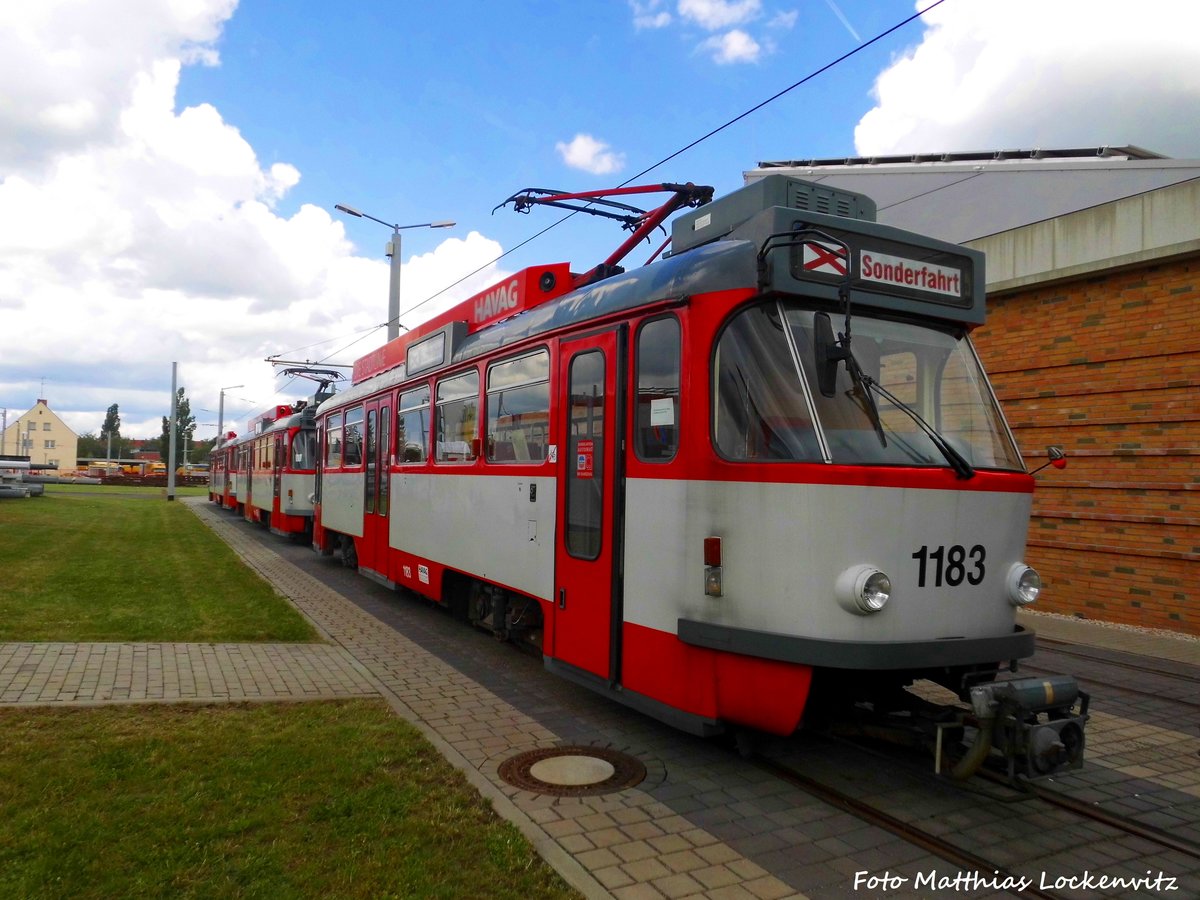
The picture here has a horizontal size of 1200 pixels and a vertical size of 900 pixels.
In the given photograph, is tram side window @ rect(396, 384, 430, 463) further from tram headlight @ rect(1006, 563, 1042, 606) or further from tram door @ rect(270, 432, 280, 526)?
tram door @ rect(270, 432, 280, 526)

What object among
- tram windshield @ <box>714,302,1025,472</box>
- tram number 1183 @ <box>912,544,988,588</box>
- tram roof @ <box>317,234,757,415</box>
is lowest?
tram number 1183 @ <box>912,544,988,588</box>

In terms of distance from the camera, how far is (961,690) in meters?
4.64

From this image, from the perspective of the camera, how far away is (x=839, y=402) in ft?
15.1

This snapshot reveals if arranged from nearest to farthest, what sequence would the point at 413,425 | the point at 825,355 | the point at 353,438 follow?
1. the point at 825,355
2. the point at 413,425
3. the point at 353,438

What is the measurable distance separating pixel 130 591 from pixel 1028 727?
10.5 m

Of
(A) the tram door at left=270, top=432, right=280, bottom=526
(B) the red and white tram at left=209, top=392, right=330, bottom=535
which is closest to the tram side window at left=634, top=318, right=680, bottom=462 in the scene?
(B) the red and white tram at left=209, top=392, right=330, bottom=535

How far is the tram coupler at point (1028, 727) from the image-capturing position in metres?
4.03

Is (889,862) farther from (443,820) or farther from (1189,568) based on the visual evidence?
(1189,568)

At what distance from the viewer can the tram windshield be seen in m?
4.55

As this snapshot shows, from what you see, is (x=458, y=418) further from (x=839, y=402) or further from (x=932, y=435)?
(x=932, y=435)

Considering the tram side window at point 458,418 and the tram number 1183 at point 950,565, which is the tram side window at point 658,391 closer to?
the tram number 1183 at point 950,565

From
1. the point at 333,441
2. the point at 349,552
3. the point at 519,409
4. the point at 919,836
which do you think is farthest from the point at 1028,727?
the point at 333,441

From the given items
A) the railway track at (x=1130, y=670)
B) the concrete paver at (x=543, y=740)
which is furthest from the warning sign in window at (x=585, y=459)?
the railway track at (x=1130, y=670)

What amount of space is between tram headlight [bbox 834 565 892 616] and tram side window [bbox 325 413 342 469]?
1009cm
